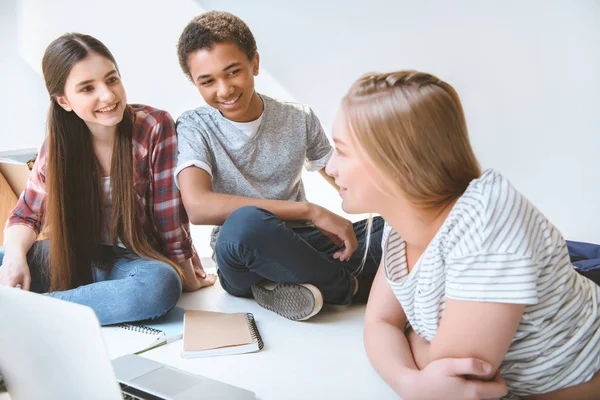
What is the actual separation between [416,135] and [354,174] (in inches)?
4.9

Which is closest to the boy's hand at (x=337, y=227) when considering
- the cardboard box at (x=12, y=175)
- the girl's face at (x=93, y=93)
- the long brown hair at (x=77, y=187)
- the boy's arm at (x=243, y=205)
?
the boy's arm at (x=243, y=205)

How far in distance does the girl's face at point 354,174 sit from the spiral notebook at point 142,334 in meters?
0.61

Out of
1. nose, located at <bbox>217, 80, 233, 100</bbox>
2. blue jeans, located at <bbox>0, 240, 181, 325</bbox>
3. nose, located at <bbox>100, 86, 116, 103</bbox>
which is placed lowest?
blue jeans, located at <bbox>0, 240, 181, 325</bbox>

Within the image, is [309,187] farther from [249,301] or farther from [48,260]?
→ [48,260]

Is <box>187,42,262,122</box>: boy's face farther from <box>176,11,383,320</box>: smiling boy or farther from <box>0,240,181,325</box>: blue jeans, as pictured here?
<box>0,240,181,325</box>: blue jeans

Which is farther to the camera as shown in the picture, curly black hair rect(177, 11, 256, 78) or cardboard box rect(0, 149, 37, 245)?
cardboard box rect(0, 149, 37, 245)

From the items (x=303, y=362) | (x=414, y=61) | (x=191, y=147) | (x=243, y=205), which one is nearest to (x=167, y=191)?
(x=191, y=147)

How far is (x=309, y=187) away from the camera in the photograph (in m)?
2.67

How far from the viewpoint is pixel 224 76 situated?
1438mm

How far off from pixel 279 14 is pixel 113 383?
7.24ft

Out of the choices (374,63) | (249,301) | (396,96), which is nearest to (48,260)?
(249,301)

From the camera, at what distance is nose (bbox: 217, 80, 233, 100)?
143 centimetres

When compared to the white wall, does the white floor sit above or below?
below

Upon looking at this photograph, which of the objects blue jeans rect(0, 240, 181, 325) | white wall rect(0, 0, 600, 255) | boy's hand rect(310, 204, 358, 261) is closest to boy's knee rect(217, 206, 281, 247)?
boy's hand rect(310, 204, 358, 261)
